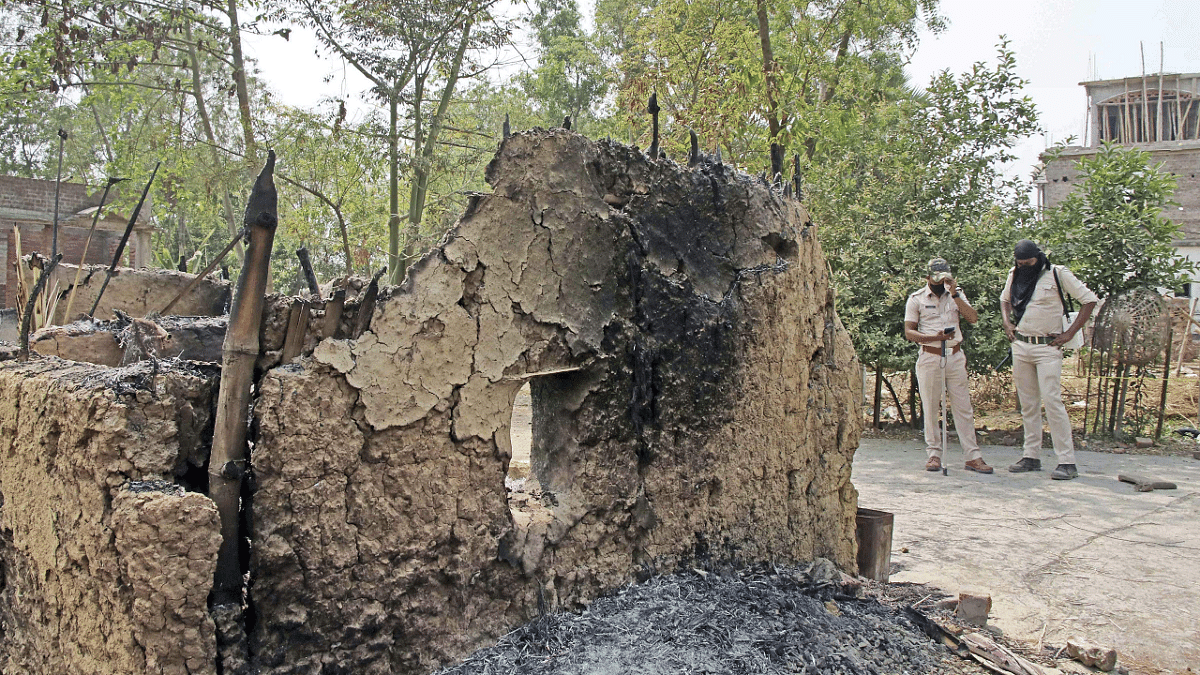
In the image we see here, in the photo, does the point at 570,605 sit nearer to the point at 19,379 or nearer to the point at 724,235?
the point at 724,235

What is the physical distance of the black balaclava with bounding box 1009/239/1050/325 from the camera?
720 centimetres

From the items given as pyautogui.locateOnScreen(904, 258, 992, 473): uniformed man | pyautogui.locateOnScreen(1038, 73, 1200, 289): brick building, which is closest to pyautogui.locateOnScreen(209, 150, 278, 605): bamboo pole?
pyautogui.locateOnScreen(904, 258, 992, 473): uniformed man

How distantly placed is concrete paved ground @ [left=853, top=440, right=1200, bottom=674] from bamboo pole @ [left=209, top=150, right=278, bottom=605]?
339cm

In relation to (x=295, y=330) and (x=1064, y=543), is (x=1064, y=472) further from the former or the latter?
(x=295, y=330)

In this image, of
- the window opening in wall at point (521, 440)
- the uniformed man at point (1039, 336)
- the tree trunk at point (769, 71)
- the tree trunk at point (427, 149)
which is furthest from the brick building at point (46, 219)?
the uniformed man at point (1039, 336)

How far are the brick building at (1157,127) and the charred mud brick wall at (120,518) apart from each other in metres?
25.3

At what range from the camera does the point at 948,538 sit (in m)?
5.28

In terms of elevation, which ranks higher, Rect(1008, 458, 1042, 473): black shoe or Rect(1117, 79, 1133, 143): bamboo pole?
Rect(1117, 79, 1133, 143): bamboo pole

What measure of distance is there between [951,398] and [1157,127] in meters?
22.0

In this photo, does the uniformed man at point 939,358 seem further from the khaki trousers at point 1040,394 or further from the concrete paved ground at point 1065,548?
the khaki trousers at point 1040,394

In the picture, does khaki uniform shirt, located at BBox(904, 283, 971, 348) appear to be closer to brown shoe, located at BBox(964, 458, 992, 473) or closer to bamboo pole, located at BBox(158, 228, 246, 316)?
brown shoe, located at BBox(964, 458, 992, 473)

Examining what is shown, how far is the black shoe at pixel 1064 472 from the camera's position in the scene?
7043mm

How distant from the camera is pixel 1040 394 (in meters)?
7.46

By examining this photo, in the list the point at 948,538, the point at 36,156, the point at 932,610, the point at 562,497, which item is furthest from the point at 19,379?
the point at 36,156
